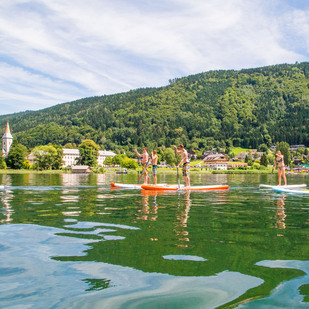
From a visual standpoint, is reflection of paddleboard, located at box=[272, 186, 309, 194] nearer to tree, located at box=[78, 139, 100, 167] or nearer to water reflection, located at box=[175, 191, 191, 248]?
water reflection, located at box=[175, 191, 191, 248]

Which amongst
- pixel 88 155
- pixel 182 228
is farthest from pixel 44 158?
pixel 182 228

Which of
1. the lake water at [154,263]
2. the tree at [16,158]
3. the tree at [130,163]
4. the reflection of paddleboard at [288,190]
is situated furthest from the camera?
the tree at [130,163]

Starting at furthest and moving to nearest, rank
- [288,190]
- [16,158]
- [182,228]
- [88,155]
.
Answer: [88,155] < [16,158] < [288,190] < [182,228]

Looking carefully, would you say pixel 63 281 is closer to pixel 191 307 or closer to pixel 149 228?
pixel 191 307

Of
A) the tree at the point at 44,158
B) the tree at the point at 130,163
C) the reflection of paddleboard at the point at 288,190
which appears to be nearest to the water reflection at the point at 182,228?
the reflection of paddleboard at the point at 288,190

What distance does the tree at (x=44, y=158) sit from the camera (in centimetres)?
11856

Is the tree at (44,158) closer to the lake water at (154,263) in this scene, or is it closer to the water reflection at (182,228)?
the water reflection at (182,228)

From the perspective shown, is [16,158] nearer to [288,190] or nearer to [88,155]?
[88,155]

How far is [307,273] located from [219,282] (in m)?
1.71

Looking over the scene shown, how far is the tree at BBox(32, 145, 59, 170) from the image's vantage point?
119 m

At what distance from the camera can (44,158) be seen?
119312 mm

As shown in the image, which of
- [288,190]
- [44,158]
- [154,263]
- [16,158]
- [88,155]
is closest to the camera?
[154,263]

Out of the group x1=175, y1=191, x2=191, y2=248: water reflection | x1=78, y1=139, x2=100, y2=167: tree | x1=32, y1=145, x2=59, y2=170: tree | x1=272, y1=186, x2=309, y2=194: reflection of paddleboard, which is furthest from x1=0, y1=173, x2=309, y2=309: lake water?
x1=78, y1=139, x2=100, y2=167: tree

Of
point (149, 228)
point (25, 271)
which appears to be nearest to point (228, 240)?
point (149, 228)
